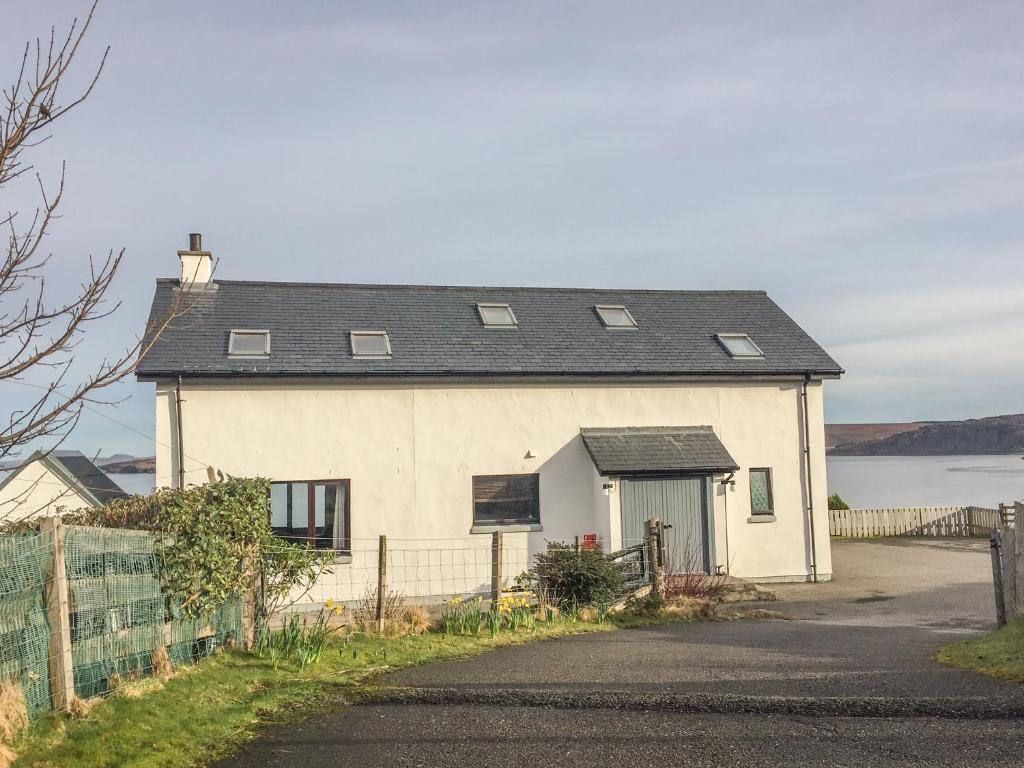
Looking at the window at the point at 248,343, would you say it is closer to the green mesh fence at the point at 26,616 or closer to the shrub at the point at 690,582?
the shrub at the point at 690,582

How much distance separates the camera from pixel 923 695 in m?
8.27

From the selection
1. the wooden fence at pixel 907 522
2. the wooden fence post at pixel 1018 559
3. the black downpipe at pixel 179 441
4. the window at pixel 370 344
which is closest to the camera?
the wooden fence post at pixel 1018 559

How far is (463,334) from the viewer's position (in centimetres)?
2014

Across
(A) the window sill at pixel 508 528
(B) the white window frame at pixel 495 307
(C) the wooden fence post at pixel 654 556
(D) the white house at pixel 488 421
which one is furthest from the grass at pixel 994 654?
(B) the white window frame at pixel 495 307

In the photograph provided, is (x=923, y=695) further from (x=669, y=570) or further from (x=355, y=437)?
(x=355, y=437)

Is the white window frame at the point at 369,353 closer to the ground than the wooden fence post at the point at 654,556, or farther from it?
farther from it

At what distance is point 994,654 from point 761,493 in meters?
10.3

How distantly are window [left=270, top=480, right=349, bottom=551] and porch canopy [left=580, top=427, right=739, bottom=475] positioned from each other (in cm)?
508

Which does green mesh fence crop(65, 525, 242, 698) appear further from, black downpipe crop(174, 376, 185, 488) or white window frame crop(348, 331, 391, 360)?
white window frame crop(348, 331, 391, 360)

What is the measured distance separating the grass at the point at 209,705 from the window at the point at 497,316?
993cm

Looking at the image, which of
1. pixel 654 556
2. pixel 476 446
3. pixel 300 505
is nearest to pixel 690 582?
pixel 654 556

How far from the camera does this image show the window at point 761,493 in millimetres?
20156

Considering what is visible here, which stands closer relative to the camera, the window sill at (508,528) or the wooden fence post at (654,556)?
the wooden fence post at (654,556)

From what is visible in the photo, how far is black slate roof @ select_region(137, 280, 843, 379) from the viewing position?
1814 cm
